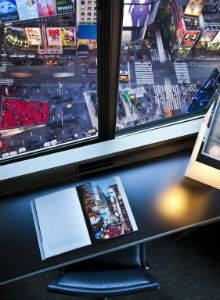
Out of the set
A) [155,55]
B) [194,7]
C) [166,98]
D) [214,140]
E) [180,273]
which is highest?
[194,7]

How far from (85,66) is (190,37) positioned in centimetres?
57

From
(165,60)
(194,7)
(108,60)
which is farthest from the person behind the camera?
(165,60)

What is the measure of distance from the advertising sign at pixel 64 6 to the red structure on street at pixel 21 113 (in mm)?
520

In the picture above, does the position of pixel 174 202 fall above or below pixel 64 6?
below

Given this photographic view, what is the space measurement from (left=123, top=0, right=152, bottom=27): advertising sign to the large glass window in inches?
5.7

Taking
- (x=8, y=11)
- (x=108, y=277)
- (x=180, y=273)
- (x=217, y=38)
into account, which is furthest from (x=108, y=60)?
(x=180, y=273)

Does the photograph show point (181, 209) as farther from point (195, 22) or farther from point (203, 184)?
point (195, 22)

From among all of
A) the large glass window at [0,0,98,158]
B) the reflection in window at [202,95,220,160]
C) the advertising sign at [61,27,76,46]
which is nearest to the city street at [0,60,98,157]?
the large glass window at [0,0,98,158]

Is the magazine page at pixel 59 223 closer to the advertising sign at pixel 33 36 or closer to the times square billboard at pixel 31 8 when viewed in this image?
the advertising sign at pixel 33 36

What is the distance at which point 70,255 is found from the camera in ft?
4.69

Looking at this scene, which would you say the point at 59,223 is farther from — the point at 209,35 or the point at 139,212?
the point at 209,35

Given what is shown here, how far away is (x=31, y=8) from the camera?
1093 mm

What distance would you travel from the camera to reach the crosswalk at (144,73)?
152 centimetres

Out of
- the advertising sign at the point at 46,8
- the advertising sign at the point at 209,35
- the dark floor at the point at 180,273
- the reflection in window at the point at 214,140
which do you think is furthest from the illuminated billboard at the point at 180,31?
the dark floor at the point at 180,273
